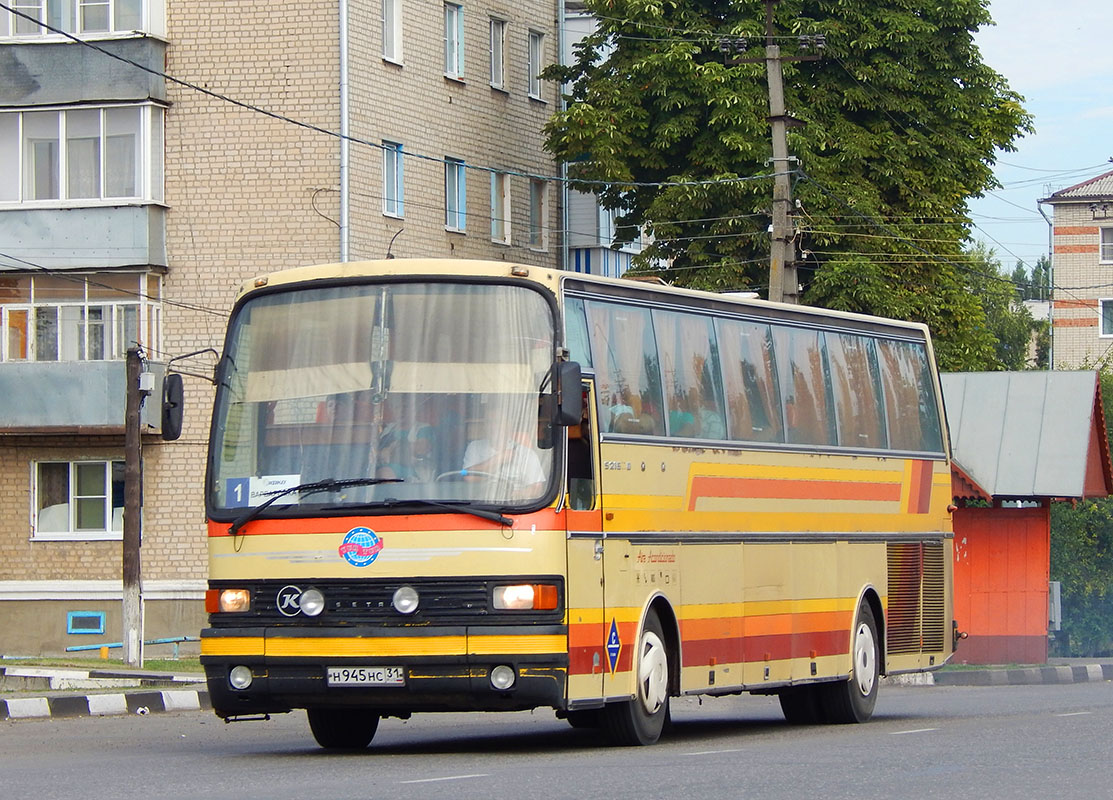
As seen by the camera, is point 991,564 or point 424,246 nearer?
point 991,564

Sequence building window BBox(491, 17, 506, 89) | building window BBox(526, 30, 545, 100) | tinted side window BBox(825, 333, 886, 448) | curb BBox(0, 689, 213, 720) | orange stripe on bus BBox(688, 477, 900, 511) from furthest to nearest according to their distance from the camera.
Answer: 1. building window BBox(526, 30, 545, 100)
2. building window BBox(491, 17, 506, 89)
3. curb BBox(0, 689, 213, 720)
4. tinted side window BBox(825, 333, 886, 448)
5. orange stripe on bus BBox(688, 477, 900, 511)

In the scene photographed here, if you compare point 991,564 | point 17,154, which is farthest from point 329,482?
point 17,154

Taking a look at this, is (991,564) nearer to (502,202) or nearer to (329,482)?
(502,202)

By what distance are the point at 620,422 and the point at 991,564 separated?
74.2 feet

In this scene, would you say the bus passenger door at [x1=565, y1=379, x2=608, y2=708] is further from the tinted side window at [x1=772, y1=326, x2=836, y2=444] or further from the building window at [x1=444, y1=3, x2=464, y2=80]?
the building window at [x1=444, y1=3, x2=464, y2=80]

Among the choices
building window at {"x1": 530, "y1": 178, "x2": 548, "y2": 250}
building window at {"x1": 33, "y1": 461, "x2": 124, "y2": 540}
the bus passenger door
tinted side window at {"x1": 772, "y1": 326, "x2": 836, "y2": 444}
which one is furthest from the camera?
building window at {"x1": 530, "y1": 178, "x2": 548, "y2": 250}

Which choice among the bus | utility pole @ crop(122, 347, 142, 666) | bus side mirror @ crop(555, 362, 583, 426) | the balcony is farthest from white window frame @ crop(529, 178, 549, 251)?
bus side mirror @ crop(555, 362, 583, 426)

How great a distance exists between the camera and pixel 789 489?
16594mm

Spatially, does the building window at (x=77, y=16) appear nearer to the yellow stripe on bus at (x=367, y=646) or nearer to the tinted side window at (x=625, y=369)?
the tinted side window at (x=625, y=369)

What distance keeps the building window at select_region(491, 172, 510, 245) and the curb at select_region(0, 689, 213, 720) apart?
20.9 m

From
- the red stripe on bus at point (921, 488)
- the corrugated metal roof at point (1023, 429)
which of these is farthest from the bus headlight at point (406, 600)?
the corrugated metal roof at point (1023, 429)

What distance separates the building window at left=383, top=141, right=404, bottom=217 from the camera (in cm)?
3775

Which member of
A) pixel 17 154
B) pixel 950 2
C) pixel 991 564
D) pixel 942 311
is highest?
pixel 950 2

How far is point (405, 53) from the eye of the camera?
1508 inches
